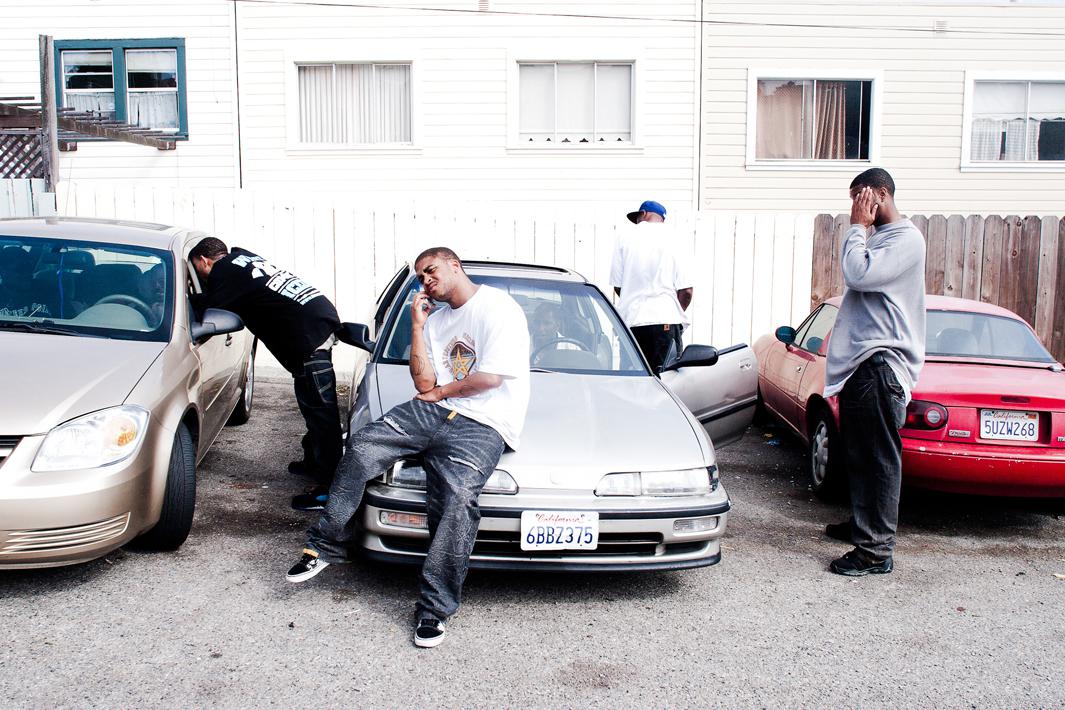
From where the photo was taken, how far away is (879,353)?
4.63 m

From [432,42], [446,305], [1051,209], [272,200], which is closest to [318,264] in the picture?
[272,200]

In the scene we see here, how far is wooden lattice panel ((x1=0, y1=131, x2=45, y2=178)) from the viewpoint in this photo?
1124 cm

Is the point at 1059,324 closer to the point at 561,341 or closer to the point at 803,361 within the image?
the point at 803,361

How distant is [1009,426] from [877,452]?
107cm

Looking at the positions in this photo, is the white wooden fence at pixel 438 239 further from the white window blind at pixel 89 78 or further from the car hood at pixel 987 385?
the car hood at pixel 987 385

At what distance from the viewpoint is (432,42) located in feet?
43.0

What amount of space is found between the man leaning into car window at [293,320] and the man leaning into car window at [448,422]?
118 cm

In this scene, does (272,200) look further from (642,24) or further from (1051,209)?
(1051,209)

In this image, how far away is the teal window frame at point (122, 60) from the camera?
1324cm

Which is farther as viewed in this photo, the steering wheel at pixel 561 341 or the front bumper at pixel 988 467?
the steering wheel at pixel 561 341

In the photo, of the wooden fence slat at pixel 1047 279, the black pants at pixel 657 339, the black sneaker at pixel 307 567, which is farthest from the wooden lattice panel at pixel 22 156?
the wooden fence slat at pixel 1047 279

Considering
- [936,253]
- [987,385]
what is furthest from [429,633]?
[936,253]

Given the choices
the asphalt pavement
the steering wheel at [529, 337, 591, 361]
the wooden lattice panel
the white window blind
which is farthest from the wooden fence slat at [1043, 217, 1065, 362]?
the white window blind

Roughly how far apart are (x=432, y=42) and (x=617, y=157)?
3.06 m
